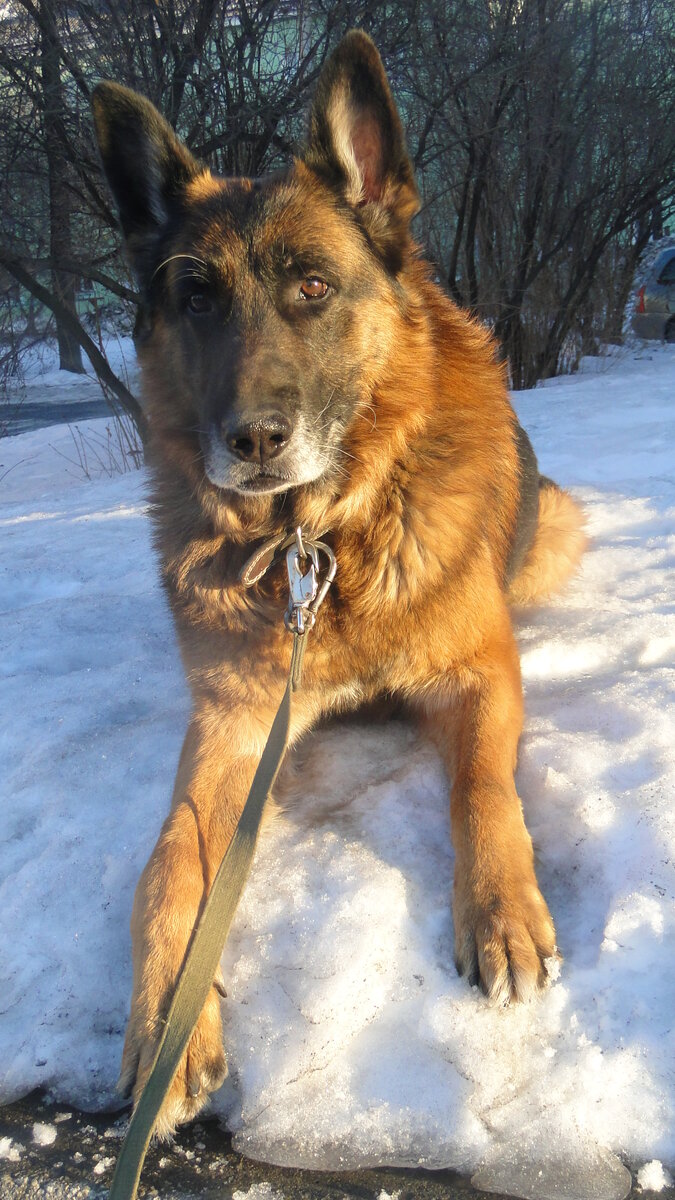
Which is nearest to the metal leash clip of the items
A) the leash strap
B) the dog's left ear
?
the leash strap

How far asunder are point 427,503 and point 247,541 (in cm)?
57

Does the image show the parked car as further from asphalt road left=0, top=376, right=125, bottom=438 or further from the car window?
asphalt road left=0, top=376, right=125, bottom=438

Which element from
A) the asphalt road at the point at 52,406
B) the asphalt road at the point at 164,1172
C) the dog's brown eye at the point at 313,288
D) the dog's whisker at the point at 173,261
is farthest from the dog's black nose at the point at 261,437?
the asphalt road at the point at 52,406

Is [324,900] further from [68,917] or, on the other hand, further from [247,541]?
[247,541]

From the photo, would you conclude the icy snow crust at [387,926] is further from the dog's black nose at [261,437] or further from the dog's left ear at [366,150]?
the dog's left ear at [366,150]

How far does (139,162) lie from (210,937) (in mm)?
2415

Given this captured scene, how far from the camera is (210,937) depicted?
5.77ft

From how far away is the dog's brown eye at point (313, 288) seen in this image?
251cm

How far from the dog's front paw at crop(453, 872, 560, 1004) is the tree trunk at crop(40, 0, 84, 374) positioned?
7.60 metres

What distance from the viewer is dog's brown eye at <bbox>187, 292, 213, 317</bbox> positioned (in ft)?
8.43

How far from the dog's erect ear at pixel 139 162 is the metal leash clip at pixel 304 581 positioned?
1228 millimetres

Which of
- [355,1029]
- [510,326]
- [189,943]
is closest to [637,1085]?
[355,1029]

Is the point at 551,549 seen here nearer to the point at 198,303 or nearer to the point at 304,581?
the point at 304,581

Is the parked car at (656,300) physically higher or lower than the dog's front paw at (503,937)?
higher
